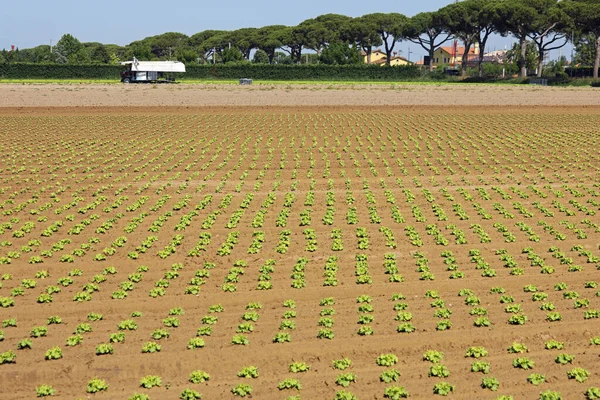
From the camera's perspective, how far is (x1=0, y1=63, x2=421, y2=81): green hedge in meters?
88.6

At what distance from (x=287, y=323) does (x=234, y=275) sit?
246 centimetres

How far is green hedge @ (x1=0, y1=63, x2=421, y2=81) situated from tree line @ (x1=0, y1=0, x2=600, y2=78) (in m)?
14.4

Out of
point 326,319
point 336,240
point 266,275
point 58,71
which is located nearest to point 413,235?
point 336,240

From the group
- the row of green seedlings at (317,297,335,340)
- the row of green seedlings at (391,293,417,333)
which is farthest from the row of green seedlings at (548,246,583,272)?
the row of green seedlings at (317,297,335,340)

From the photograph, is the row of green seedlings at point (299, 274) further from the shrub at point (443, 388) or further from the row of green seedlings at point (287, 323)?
the shrub at point (443, 388)

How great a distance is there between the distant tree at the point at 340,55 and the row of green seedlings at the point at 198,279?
99832mm

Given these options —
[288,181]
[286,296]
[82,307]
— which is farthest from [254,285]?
[288,181]

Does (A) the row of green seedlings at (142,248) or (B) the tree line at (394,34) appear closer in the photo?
(A) the row of green seedlings at (142,248)

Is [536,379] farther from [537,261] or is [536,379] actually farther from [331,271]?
[537,261]

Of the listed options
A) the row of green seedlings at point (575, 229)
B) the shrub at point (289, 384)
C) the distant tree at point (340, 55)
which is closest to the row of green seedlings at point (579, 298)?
the row of green seedlings at point (575, 229)

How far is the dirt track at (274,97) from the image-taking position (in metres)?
49.7

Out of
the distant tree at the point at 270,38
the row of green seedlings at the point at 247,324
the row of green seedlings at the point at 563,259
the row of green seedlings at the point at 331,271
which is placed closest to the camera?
the row of green seedlings at the point at 247,324

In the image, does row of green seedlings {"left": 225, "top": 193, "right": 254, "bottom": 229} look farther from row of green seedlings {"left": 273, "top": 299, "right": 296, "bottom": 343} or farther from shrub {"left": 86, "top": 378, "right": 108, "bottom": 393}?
shrub {"left": 86, "top": 378, "right": 108, "bottom": 393}

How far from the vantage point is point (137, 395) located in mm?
8789
